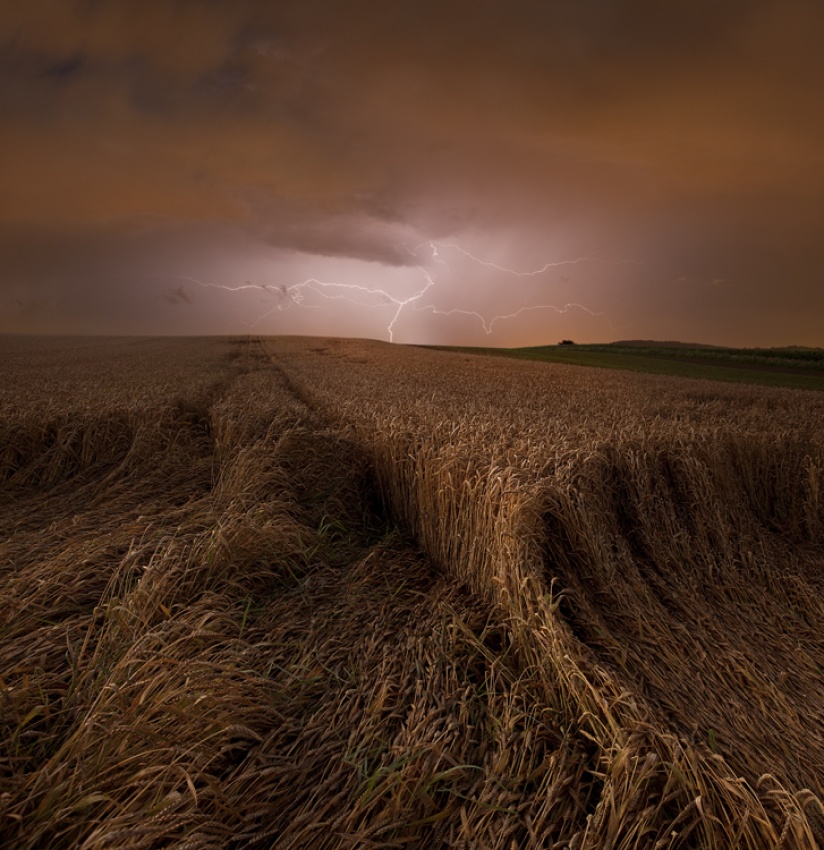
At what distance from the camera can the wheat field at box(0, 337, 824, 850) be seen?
2.00 m

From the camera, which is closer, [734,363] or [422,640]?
[422,640]

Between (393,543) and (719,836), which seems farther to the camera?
(393,543)

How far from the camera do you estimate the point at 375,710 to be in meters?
2.47

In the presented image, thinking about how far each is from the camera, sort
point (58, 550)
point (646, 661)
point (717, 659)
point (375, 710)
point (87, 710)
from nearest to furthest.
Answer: point (87, 710) → point (375, 710) → point (646, 661) → point (717, 659) → point (58, 550)

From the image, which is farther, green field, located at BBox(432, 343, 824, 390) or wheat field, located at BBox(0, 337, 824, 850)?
green field, located at BBox(432, 343, 824, 390)

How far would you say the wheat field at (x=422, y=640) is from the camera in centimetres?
200

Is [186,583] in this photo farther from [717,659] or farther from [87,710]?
[717,659]

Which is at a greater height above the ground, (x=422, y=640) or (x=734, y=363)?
(x=734, y=363)

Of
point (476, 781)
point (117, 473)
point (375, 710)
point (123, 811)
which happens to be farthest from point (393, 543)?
point (117, 473)

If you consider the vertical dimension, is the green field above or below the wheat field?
above

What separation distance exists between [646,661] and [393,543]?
222 centimetres

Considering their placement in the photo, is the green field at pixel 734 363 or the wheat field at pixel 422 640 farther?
the green field at pixel 734 363

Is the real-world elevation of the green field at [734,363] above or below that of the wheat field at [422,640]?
above

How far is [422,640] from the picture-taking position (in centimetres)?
303
